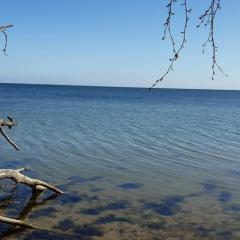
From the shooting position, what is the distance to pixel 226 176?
17172 mm

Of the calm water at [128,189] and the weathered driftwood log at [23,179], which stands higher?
the weathered driftwood log at [23,179]

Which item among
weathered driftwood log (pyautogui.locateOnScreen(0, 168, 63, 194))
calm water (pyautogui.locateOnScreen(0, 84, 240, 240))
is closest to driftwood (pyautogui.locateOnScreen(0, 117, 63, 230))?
weathered driftwood log (pyautogui.locateOnScreen(0, 168, 63, 194))

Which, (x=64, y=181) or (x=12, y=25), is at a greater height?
(x=12, y=25)

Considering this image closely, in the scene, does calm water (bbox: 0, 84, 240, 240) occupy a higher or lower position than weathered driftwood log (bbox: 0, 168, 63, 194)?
lower

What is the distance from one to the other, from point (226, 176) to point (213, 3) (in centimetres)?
1520

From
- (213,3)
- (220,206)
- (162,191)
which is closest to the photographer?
(213,3)

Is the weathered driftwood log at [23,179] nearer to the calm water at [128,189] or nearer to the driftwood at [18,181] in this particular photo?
the driftwood at [18,181]

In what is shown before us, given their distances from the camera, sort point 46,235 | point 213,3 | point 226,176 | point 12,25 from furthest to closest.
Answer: point 226,176
point 46,235
point 12,25
point 213,3

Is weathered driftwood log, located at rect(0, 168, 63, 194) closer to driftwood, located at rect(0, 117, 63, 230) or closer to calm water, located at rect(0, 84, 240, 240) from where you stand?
driftwood, located at rect(0, 117, 63, 230)

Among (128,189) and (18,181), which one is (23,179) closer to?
(18,181)

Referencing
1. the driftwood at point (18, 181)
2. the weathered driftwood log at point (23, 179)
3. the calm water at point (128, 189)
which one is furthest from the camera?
the weathered driftwood log at point (23, 179)

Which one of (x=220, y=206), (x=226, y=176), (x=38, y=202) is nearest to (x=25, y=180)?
(x=38, y=202)

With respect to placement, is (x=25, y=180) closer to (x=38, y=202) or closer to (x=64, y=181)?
(x=38, y=202)

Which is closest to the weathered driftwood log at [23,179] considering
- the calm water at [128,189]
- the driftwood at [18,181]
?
the driftwood at [18,181]
